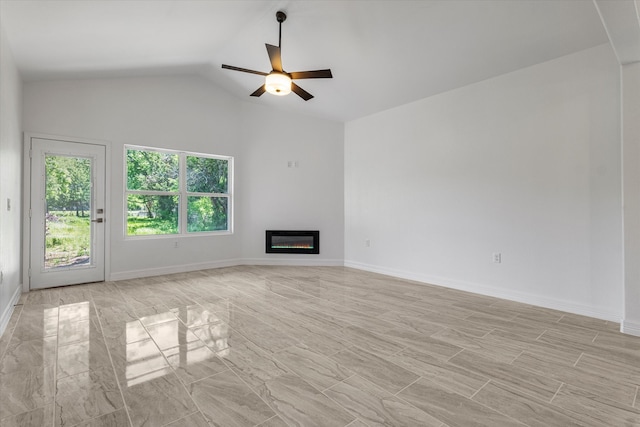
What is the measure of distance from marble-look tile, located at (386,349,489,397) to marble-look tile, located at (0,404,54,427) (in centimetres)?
204

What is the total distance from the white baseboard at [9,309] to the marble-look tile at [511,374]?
381 centimetres

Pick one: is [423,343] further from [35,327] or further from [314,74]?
[35,327]

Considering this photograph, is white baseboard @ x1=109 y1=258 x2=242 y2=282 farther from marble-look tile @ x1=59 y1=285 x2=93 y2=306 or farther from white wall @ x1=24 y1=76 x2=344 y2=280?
marble-look tile @ x1=59 y1=285 x2=93 y2=306

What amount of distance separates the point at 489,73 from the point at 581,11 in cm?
109

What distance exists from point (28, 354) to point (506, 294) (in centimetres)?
473

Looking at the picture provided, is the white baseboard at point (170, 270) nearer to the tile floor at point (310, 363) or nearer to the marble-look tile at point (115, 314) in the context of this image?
the tile floor at point (310, 363)

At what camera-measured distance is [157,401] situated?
1.73 metres

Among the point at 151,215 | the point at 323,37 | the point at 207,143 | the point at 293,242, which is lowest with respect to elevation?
the point at 293,242

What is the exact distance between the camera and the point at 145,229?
4.97 metres

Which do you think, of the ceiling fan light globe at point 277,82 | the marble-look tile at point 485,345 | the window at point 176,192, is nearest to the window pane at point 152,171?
the window at point 176,192

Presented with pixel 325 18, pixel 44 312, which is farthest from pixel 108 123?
pixel 325 18

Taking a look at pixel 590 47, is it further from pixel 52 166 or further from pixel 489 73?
pixel 52 166

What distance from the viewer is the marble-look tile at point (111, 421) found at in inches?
60.8

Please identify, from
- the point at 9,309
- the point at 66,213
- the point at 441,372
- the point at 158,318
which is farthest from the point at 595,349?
the point at 66,213
